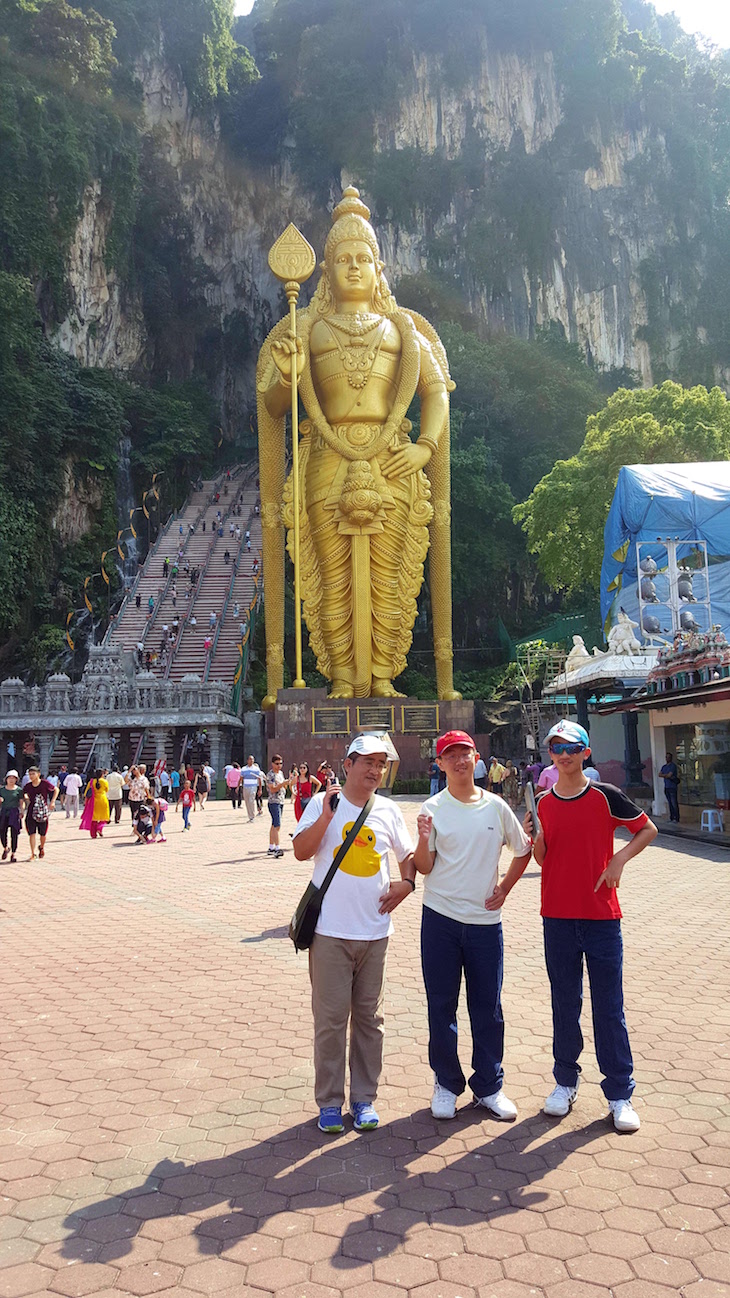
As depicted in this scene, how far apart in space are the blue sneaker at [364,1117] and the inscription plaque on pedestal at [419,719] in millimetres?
14761

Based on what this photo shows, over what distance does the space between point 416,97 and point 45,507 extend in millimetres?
28555

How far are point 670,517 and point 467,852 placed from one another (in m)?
18.3

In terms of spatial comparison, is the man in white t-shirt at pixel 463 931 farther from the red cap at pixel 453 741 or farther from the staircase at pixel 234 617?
the staircase at pixel 234 617

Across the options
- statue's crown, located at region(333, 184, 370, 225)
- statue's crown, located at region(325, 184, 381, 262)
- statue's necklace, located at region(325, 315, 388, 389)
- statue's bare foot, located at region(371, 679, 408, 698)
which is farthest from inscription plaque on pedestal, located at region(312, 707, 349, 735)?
statue's crown, located at region(333, 184, 370, 225)

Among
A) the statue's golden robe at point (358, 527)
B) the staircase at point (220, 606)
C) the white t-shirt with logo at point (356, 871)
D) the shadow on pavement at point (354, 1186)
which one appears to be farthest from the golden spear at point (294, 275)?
the shadow on pavement at point (354, 1186)

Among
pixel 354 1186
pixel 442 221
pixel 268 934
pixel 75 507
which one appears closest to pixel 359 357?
pixel 268 934

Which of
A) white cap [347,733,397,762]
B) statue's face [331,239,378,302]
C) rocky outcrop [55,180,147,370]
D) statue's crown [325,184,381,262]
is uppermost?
rocky outcrop [55,180,147,370]

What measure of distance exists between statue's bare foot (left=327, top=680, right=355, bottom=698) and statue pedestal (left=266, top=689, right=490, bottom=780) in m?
0.38

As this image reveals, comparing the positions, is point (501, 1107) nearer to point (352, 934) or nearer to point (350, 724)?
point (352, 934)

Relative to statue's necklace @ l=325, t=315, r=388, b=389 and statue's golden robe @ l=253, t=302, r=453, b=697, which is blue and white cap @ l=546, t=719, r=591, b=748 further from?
statue's necklace @ l=325, t=315, r=388, b=389

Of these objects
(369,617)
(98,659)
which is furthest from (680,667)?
(98,659)

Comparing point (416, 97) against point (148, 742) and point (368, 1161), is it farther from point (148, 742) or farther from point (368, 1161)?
point (368, 1161)

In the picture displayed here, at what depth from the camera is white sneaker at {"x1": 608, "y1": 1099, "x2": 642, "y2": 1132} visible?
9.32 feet

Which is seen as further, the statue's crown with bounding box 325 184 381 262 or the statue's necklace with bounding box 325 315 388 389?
the statue's crown with bounding box 325 184 381 262
